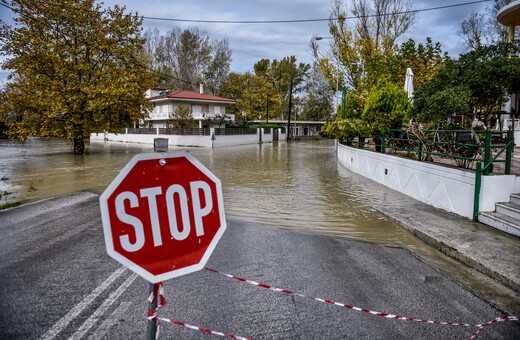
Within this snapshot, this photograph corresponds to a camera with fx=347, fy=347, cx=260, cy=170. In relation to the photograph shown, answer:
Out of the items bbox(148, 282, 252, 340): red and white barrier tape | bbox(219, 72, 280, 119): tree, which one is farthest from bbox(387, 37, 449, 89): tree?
bbox(219, 72, 280, 119): tree

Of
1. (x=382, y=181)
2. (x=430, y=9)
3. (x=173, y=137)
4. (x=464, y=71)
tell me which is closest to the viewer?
(x=464, y=71)

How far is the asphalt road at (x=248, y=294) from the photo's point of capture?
304 cm

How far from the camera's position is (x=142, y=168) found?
7.45 feet

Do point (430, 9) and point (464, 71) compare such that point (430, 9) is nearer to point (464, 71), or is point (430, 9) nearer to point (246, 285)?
point (464, 71)

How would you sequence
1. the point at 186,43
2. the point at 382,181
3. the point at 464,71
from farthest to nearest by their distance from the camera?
1. the point at 186,43
2. the point at 382,181
3. the point at 464,71

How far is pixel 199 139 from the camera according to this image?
36.6 meters

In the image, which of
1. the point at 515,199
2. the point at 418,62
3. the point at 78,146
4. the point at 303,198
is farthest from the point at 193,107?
the point at 515,199

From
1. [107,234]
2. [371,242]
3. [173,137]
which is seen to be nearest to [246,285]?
[107,234]

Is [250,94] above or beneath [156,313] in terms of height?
above

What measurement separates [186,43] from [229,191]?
51771 millimetres

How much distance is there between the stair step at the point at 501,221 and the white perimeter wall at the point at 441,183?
19 centimetres

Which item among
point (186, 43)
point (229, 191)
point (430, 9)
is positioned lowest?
point (229, 191)

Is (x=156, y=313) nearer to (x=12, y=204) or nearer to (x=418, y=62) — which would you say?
(x=12, y=204)

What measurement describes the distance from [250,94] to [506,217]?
5355 cm
